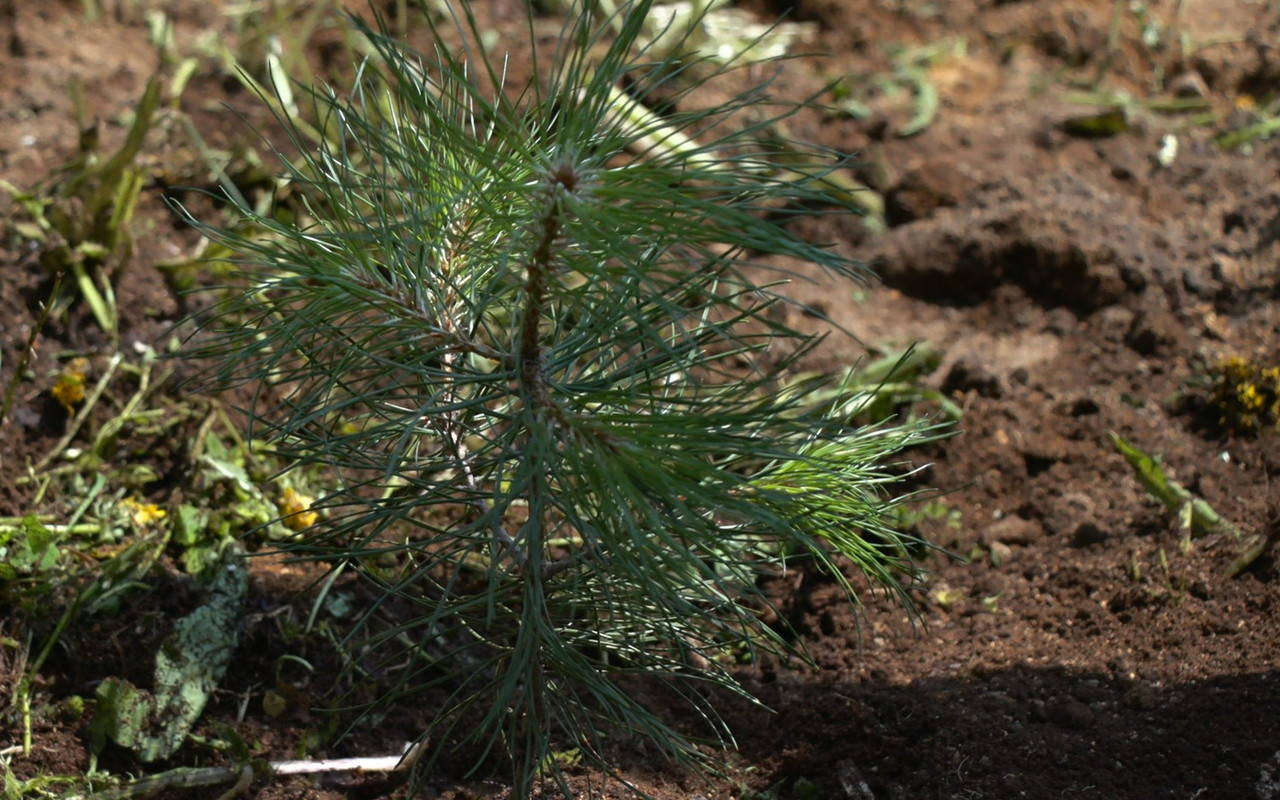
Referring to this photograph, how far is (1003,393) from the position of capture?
2.62 meters

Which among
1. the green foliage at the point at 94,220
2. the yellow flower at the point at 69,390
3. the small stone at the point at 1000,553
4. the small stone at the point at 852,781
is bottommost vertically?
the small stone at the point at 852,781

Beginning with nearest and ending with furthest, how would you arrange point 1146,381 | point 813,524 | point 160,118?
1. point 813,524
2. point 1146,381
3. point 160,118

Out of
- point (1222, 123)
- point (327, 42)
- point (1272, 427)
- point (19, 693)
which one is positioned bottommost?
point (19, 693)

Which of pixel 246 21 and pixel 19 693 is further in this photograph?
pixel 246 21

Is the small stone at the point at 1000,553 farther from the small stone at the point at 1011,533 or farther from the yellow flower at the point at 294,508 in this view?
the yellow flower at the point at 294,508

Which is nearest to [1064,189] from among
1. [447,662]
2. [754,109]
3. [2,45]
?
[754,109]

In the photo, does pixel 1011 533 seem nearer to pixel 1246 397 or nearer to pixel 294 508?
pixel 1246 397

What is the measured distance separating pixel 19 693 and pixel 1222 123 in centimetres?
344

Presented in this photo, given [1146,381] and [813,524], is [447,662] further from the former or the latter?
[1146,381]

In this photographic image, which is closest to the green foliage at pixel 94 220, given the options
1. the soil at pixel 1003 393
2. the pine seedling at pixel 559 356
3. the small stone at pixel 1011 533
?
the soil at pixel 1003 393

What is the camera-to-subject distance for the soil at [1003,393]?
1.75m

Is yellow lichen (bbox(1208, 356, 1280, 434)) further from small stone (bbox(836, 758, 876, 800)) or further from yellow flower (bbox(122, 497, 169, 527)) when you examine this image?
yellow flower (bbox(122, 497, 169, 527))

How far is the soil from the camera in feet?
5.73

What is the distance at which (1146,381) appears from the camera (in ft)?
8.56
